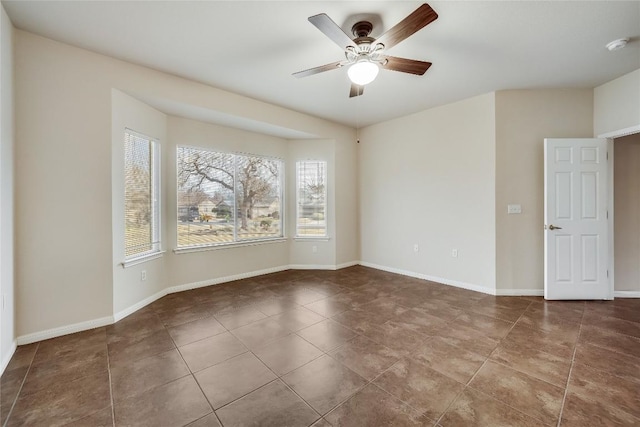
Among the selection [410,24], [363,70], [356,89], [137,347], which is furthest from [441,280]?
[137,347]

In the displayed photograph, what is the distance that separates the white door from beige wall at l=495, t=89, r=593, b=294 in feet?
0.50

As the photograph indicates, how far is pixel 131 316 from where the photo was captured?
2.99m

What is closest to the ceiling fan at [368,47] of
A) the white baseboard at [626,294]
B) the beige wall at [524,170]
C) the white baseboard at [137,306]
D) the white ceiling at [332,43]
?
the white ceiling at [332,43]

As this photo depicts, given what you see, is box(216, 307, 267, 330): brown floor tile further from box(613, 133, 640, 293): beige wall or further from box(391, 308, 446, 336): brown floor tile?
box(613, 133, 640, 293): beige wall

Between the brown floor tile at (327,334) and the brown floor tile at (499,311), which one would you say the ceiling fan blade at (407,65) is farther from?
the brown floor tile at (499,311)

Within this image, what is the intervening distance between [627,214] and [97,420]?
5.88 m

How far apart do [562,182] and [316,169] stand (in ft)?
12.2

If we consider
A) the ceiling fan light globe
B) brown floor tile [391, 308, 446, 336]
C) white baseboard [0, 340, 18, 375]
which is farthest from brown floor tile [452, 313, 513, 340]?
white baseboard [0, 340, 18, 375]

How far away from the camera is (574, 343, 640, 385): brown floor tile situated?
1943 millimetres

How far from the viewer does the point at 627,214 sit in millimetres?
3486

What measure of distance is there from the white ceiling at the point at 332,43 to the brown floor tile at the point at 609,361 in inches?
110

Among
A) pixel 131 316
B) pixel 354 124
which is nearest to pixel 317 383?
pixel 131 316

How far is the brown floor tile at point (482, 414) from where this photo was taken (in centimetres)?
151

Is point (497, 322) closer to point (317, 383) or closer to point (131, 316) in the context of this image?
point (317, 383)
